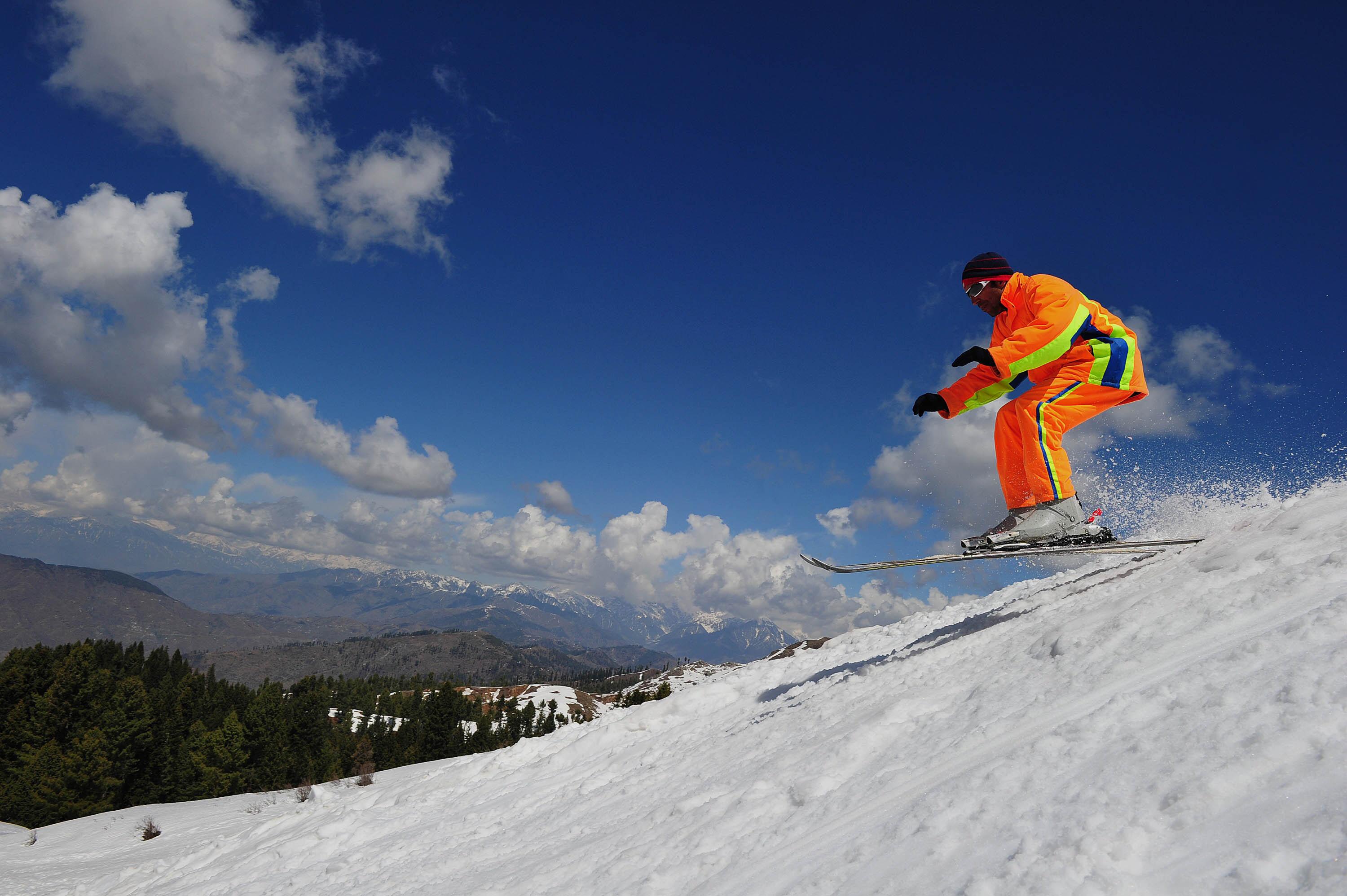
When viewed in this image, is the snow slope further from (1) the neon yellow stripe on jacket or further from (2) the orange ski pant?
(1) the neon yellow stripe on jacket

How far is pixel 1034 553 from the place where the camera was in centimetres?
657

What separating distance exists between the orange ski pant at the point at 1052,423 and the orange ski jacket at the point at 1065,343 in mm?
112

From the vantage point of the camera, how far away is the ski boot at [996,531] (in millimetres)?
6613

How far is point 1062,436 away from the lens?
22.5ft

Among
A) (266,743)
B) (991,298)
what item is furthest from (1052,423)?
(266,743)

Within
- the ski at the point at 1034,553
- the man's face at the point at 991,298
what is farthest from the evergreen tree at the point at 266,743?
the man's face at the point at 991,298

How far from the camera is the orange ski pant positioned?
6711mm

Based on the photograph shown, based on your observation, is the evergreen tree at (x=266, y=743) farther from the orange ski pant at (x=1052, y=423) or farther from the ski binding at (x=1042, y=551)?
the orange ski pant at (x=1052, y=423)

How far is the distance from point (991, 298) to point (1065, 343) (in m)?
1.11

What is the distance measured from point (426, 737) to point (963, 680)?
253 feet

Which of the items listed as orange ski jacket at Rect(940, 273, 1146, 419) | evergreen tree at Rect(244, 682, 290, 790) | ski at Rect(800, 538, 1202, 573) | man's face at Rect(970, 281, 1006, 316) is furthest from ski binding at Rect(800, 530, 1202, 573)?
evergreen tree at Rect(244, 682, 290, 790)

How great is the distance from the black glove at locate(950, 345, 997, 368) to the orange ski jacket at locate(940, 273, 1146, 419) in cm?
7

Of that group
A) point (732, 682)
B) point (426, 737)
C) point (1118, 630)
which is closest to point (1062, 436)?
point (1118, 630)

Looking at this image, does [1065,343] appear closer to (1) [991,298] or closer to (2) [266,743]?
(1) [991,298]
